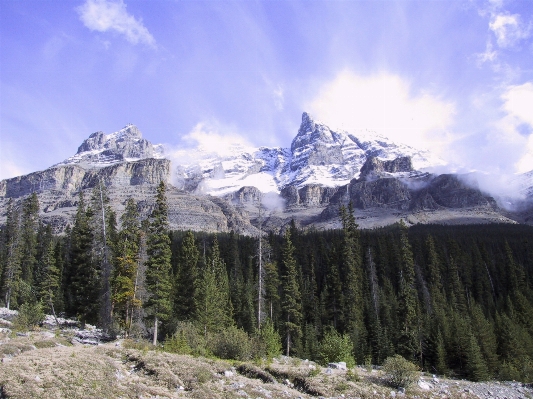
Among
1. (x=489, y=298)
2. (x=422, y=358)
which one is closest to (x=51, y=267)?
(x=422, y=358)

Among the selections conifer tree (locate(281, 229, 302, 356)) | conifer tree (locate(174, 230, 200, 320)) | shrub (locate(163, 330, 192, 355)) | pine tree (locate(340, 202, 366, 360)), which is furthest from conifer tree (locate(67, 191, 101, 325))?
pine tree (locate(340, 202, 366, 360))

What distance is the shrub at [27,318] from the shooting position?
32.7 m

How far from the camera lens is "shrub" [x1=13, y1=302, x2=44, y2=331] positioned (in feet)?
107

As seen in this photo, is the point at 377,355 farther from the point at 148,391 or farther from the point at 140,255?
the point at 148,391

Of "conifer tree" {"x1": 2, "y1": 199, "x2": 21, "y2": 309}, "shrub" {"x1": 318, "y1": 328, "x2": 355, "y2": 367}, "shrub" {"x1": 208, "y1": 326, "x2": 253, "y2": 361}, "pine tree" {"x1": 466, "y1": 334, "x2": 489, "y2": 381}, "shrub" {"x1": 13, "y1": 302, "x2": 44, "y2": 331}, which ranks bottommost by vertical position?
"pine tree" {"x1": 466, "y1": 334, "x2": 489, "y2": 381}

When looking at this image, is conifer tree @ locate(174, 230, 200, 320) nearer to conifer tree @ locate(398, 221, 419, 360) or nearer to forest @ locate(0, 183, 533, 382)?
forest @ locate(0, 183, 533, 382)

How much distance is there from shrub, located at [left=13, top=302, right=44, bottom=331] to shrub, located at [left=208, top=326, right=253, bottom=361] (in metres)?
16.5

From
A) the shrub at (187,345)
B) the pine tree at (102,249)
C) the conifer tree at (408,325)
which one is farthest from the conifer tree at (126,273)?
the conifer tree at (408,325)

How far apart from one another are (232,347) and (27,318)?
19.8 m

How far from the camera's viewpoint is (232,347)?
2802cm

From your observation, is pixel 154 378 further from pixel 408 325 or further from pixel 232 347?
pixel 408 325

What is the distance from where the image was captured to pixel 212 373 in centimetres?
2041

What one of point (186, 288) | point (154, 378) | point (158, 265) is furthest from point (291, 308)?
point (154, 378)

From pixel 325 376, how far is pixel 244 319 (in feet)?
145
